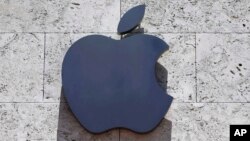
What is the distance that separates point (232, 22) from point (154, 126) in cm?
133

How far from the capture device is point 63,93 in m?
5.50

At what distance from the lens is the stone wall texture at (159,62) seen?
5465mm

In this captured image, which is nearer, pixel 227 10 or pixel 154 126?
pixel 154 126

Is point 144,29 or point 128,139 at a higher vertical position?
point 144,29

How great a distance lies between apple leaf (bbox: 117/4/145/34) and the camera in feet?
17.8

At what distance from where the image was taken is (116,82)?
538 centimetres

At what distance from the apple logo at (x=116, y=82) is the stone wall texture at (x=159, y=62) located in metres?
0.15

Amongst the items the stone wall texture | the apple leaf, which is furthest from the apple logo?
the stone wall texture

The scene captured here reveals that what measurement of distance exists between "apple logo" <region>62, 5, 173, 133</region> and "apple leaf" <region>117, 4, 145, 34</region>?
0.01 m

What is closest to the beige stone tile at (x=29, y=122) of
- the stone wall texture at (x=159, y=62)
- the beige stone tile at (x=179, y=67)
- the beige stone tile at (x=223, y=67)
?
the stone wall texture at (x=159, y=62)

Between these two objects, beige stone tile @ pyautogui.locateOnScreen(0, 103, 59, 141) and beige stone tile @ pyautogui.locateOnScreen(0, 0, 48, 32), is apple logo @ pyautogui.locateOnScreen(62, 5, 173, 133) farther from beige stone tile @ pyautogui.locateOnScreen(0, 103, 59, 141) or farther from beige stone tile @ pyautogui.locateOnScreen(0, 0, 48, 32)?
beige stone tile @ pyautogui.locateOnScreen(0, 0, 48, 32)

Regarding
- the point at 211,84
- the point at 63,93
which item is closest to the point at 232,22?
the point at 211,84

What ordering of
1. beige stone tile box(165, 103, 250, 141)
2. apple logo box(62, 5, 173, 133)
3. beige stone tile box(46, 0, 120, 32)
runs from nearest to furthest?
apple logo box(62, 5, 173, 133), beige stone tile box(165, 103, 250, 141), beige stone tile box(46, 0, 120, 32)

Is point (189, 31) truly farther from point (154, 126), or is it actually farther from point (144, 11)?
point (154, 126)
